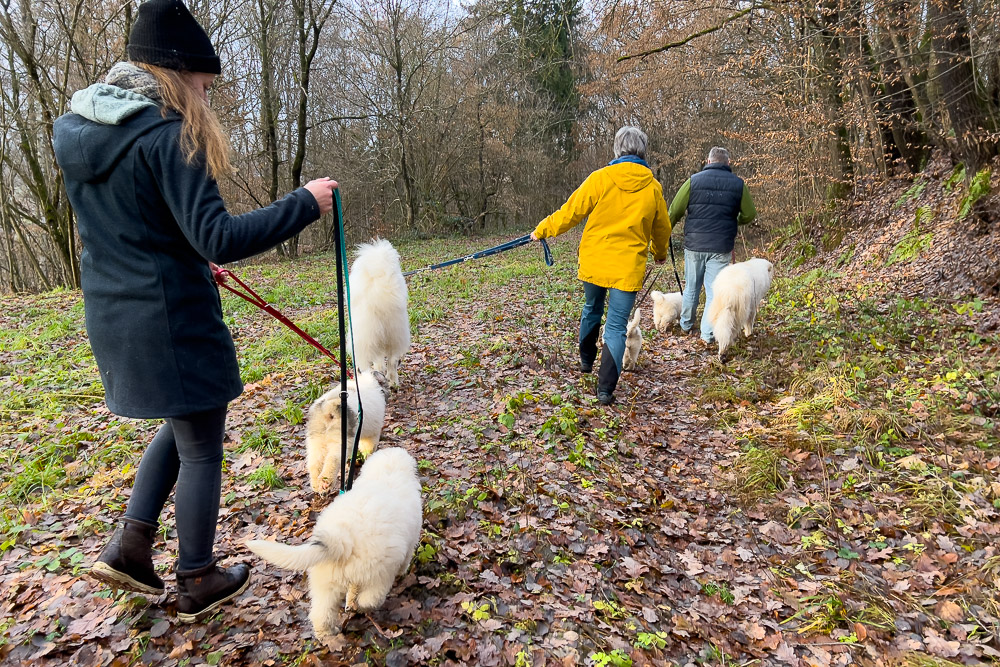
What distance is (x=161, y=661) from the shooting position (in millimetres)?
2389

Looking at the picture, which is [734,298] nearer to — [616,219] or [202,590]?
[616,219]

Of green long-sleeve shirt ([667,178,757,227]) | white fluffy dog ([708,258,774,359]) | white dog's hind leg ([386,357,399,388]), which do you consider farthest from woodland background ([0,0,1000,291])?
white dog's hind leg ([386,357,399,388])

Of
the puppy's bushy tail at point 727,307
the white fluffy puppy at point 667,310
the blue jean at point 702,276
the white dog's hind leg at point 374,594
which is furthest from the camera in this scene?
the white fluffy puppy at point 667,310

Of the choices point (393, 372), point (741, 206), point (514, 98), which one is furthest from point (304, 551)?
point (514, 98)

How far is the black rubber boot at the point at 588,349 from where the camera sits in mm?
5662

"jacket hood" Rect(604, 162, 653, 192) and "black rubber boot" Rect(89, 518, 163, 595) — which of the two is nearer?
"black rubber boot" Rect(89, 518, 163, 595)

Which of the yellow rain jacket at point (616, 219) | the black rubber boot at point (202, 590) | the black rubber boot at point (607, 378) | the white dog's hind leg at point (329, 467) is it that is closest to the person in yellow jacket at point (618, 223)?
the yellow rain jacket at point (616, 219)

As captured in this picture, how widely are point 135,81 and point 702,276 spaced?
6.54 m

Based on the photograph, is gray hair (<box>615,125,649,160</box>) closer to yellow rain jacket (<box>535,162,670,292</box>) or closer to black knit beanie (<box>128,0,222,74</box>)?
yellow rain jacket (<box>535,162,670,292</box>)

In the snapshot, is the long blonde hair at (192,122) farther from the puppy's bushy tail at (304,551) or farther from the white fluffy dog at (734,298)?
the white fluffy dog at (734,298)

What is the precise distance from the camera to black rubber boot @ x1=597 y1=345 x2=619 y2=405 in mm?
5281

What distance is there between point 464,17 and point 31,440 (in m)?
20.8

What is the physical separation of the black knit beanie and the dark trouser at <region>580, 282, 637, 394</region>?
3687mm

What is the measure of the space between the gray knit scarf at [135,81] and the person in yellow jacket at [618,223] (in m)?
3.25
